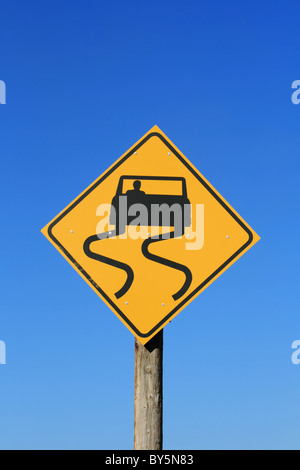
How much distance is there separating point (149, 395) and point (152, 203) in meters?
1.44

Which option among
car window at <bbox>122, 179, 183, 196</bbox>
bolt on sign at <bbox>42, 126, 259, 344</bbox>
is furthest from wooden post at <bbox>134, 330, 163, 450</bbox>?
car window at <bbox>122, 179, 183, 196</bbox>

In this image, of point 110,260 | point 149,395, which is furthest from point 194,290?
point 149,395

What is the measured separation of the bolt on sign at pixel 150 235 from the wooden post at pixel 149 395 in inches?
5.0

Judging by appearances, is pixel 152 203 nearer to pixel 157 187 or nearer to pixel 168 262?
pixel 157 187

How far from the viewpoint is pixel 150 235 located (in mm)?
4469

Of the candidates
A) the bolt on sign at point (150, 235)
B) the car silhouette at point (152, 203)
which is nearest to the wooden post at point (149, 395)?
the bolt on sign at point (150, 235)

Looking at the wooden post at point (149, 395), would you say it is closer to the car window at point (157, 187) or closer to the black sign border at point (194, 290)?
the black sign border at point (194, 290)

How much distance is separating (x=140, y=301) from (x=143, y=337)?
0.87 feet

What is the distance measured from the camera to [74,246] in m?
4.46

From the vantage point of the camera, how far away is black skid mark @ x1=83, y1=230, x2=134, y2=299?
4.36 metres

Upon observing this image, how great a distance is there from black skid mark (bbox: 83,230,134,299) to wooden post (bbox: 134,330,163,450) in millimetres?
397
